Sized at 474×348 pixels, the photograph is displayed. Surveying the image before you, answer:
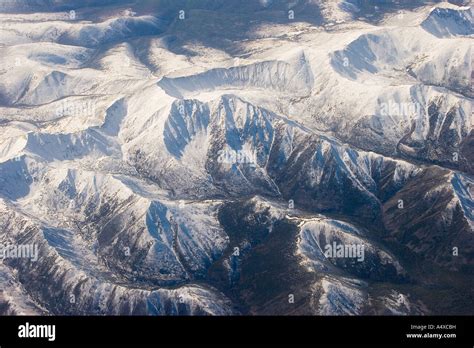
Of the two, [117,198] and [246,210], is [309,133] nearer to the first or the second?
[246,210]

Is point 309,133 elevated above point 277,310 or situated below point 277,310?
above

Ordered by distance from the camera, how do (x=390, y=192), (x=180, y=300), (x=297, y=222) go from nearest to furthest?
(x=180, y=300), (x=297, y=222), (x=390, y=192)

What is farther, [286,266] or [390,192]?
[390,192]
